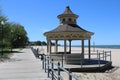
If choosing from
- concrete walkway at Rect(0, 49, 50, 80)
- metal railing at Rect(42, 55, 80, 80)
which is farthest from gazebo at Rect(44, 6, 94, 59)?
metal railing at Rect(42, 55, 80, 80)

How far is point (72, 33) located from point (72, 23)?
277cm

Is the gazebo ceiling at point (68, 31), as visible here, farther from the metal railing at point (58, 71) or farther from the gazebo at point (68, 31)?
the metal railing at point (58, 71)

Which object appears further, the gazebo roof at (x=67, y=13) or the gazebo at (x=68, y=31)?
the gazebo roof at (x=67, y=13)

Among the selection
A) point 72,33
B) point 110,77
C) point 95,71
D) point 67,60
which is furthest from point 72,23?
point 110,77

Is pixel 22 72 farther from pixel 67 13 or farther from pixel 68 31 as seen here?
pixel 67 13

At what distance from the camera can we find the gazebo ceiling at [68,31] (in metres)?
24.0

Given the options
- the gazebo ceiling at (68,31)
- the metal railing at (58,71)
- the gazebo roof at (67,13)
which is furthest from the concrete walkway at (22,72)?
the gazebo roof at (67,13)

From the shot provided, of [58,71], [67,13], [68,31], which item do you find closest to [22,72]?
[58,71]

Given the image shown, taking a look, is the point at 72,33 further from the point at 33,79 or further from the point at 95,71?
the point at 33,79

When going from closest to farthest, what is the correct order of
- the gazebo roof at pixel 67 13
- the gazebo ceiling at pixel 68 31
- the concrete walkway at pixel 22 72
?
the concrete walkway at pixel 22 72 → the gazebo ceiling at pixel 68 31 → the gazebo roof at pixel 67 13

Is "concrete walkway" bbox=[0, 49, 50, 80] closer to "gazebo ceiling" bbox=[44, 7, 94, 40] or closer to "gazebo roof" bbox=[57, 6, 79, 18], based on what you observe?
"gazebo ceiling" bbox=[44, 7, 94, 40]

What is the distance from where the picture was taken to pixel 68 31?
78.4ft

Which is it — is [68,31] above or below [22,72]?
above

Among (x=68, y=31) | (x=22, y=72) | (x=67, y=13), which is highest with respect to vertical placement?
(x=67, y=13)
